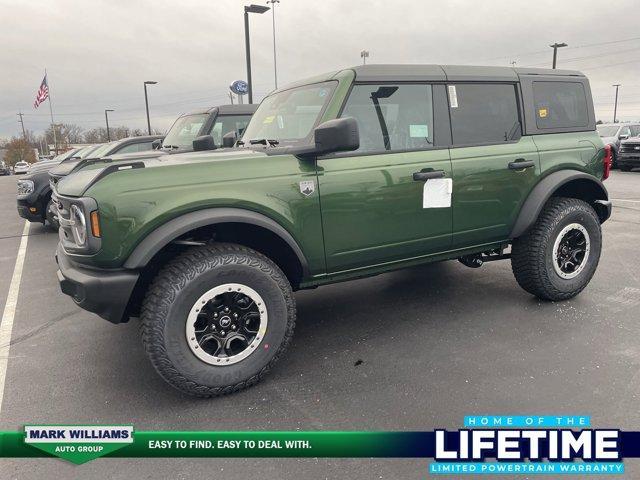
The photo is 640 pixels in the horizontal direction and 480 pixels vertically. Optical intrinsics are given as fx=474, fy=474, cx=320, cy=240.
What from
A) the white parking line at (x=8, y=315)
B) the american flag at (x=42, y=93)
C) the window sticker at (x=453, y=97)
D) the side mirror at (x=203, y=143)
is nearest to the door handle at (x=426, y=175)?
the window sticker at (x=453, y=97)

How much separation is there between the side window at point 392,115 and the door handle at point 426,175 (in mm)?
210

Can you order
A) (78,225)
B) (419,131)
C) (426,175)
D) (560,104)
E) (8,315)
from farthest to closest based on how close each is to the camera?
(8,315), (560,104), (419,131), (426,175), (78,225)

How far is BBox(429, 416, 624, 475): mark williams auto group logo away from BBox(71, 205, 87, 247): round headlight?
7.15 feet

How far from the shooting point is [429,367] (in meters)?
3.20

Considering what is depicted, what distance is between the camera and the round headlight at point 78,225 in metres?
2.64

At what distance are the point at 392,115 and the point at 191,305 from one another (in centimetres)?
196

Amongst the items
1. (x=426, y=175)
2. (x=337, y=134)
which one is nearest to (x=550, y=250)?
(x=426, y=175)

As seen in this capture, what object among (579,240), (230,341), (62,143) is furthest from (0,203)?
(62,143)

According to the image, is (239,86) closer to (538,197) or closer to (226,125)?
(226,125)

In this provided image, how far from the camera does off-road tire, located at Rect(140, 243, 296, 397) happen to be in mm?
2701

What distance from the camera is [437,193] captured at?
3.52 metres

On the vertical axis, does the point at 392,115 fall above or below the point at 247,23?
below

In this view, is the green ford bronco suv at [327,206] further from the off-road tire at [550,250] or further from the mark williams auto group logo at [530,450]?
the mark williams auto group logo at [530,450]

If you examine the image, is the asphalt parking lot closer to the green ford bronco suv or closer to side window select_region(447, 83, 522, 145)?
the green ford bronco suv
